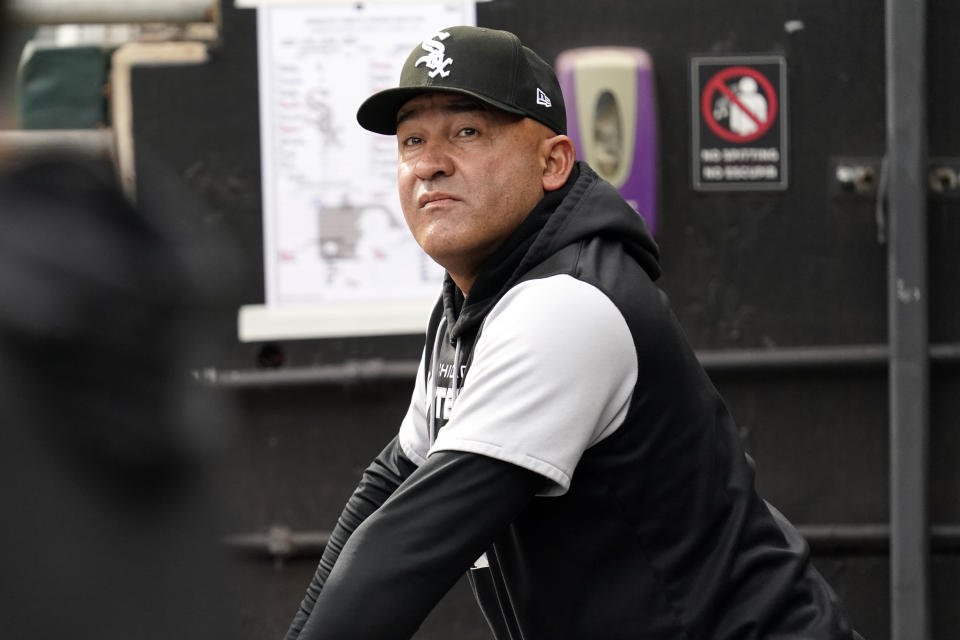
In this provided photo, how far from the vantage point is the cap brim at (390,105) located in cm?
Answer: 231

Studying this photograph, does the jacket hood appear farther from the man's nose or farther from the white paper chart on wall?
the white paper chart on wall

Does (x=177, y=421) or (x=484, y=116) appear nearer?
(x=177, y=421)

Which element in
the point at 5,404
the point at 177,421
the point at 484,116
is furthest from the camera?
the point at 484,116

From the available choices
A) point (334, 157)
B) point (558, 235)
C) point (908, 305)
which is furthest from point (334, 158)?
point (558, 235)

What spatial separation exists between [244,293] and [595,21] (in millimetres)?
1352

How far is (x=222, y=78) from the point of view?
4348 mm

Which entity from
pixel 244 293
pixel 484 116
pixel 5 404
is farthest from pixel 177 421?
pixel 244 293

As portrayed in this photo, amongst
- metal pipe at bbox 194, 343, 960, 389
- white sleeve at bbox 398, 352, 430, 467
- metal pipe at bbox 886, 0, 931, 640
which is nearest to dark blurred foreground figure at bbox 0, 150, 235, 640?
white sleeve at bbox 398, 352, 430, 467

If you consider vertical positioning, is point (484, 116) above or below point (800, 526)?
above

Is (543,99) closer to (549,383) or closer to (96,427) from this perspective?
(549,383)

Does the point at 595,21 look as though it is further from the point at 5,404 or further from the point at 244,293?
the point at 5,404

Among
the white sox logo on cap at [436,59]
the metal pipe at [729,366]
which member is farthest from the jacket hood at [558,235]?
the metal pipe at [729,366]

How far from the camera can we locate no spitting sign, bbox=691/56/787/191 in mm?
4316

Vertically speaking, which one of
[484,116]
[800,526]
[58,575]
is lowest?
[800,526]
